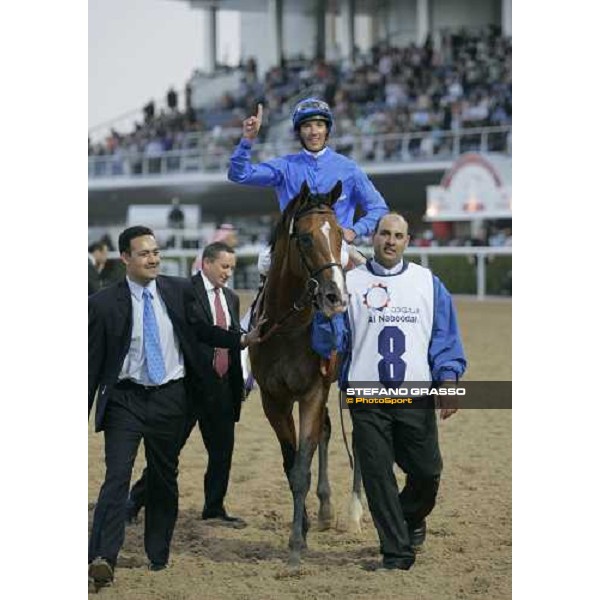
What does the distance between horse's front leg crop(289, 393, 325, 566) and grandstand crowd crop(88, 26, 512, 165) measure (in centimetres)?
1318

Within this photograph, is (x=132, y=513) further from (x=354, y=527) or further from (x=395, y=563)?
(x=395, y=563)

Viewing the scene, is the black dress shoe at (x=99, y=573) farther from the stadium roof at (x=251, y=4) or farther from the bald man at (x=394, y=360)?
the stadium roof at (x=251, y=4)

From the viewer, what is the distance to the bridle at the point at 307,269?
4.40m

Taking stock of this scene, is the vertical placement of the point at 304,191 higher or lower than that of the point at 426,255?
lower

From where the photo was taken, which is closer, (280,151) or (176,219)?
(176,219)

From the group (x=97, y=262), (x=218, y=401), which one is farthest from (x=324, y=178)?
(x=97, y=262)

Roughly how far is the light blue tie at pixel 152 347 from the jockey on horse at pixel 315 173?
807 mm

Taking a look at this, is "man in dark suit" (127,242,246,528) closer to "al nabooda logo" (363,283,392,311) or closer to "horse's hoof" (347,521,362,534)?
"horse's hoof" (347,521,362,534)

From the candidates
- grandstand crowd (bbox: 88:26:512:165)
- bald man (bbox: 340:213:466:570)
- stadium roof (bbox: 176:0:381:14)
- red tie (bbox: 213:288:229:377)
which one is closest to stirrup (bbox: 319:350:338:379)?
bald man (bbox: 340:213:466:570)

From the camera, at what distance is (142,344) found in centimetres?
447

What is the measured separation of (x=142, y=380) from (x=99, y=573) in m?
0.81

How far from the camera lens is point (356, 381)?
4629 mm

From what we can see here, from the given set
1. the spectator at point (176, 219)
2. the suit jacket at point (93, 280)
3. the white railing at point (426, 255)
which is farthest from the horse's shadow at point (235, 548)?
the spectator at point (176, 219)
